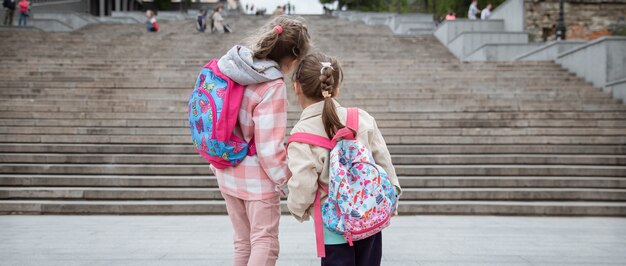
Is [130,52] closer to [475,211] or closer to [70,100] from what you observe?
[70,100]

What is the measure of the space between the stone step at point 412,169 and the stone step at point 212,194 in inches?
21.0

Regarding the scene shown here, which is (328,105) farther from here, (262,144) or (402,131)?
(402,131)

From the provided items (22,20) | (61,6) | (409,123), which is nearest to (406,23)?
(409,123)

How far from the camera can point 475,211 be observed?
711cm

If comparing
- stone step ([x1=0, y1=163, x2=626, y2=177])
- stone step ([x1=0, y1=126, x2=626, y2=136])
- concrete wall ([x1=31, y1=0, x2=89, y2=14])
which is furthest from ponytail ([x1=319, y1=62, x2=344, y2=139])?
concrete wall ([x1=31, y1=0, x2=89, y2=14])

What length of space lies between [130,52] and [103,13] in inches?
1137

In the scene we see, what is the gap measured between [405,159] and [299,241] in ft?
12.2

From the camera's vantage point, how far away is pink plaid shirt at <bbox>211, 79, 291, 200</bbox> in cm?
243

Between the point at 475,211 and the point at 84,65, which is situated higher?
the point at 84,65

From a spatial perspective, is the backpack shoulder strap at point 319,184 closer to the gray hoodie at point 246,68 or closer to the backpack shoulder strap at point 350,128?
the backpack shoulder strap at point 350,128

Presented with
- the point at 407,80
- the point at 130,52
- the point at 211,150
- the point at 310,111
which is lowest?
the point at 211,150

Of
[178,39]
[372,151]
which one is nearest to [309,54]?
[372,151]

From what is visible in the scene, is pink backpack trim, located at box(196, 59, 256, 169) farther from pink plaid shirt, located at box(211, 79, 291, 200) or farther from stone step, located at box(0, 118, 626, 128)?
stone step, located at box(0, 118, 626, 128)

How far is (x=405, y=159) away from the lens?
27.5ft
